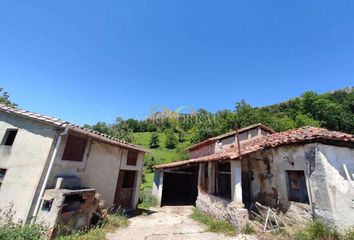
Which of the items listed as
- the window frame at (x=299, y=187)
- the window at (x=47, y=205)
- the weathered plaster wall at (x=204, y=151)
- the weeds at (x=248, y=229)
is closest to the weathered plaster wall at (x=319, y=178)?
the window frame at (x=299, y=187)

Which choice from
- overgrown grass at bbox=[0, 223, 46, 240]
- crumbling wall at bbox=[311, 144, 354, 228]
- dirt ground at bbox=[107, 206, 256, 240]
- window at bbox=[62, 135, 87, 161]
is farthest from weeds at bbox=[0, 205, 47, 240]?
crumbling wall at bbox=[311, 144, 354, 228]

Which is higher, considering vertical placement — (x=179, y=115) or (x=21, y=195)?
(x=179, y=115)

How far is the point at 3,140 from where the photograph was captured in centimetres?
880

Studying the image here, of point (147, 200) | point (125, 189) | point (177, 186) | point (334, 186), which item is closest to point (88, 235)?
point (125, 189)

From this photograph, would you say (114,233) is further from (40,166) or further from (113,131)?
→ (113,131)

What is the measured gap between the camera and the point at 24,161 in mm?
8094

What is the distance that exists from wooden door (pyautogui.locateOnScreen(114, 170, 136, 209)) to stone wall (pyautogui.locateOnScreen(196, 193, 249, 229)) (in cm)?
512

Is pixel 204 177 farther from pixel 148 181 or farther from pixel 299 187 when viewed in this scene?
pixel 148 181

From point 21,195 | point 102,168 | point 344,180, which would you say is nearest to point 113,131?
point 102,168

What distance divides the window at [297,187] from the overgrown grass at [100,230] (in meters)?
8.01

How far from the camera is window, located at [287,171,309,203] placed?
7943 mm

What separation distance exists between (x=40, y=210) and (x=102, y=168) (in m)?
3.41

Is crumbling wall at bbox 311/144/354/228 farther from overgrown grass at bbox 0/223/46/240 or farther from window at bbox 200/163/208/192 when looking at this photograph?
overgrown grass at bbox 0/223/46/240

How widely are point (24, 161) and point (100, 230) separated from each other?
14.2 feet
